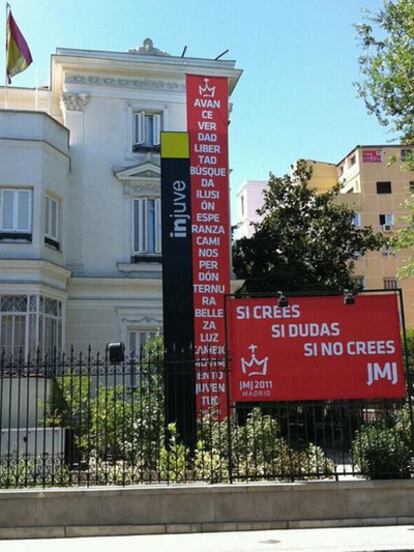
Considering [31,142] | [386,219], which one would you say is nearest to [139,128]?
[31,142]

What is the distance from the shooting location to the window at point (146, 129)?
21.4 metres

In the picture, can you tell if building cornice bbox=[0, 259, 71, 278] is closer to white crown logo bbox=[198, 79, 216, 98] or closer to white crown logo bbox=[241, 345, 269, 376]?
white crown logo bbox=[198, 79, 216, 98]

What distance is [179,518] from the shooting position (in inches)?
337

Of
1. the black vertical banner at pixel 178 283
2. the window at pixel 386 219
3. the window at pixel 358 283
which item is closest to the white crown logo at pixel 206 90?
the black vertical banner at pixel 178 283

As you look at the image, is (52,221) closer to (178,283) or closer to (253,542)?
(178,283)

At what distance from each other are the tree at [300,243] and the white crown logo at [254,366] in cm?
1323

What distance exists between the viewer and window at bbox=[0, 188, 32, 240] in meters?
18.3

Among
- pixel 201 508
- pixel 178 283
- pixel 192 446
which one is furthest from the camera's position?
pixel 178 283

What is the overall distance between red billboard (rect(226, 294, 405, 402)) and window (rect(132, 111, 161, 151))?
1280 cm

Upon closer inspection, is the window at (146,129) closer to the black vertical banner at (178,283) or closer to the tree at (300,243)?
the tree at (300,243)

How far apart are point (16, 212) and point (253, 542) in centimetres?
1306

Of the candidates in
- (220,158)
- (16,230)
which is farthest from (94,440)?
(16,230)

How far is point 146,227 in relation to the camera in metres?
20.8

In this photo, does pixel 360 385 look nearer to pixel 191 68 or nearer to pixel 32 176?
pixel 32 176
